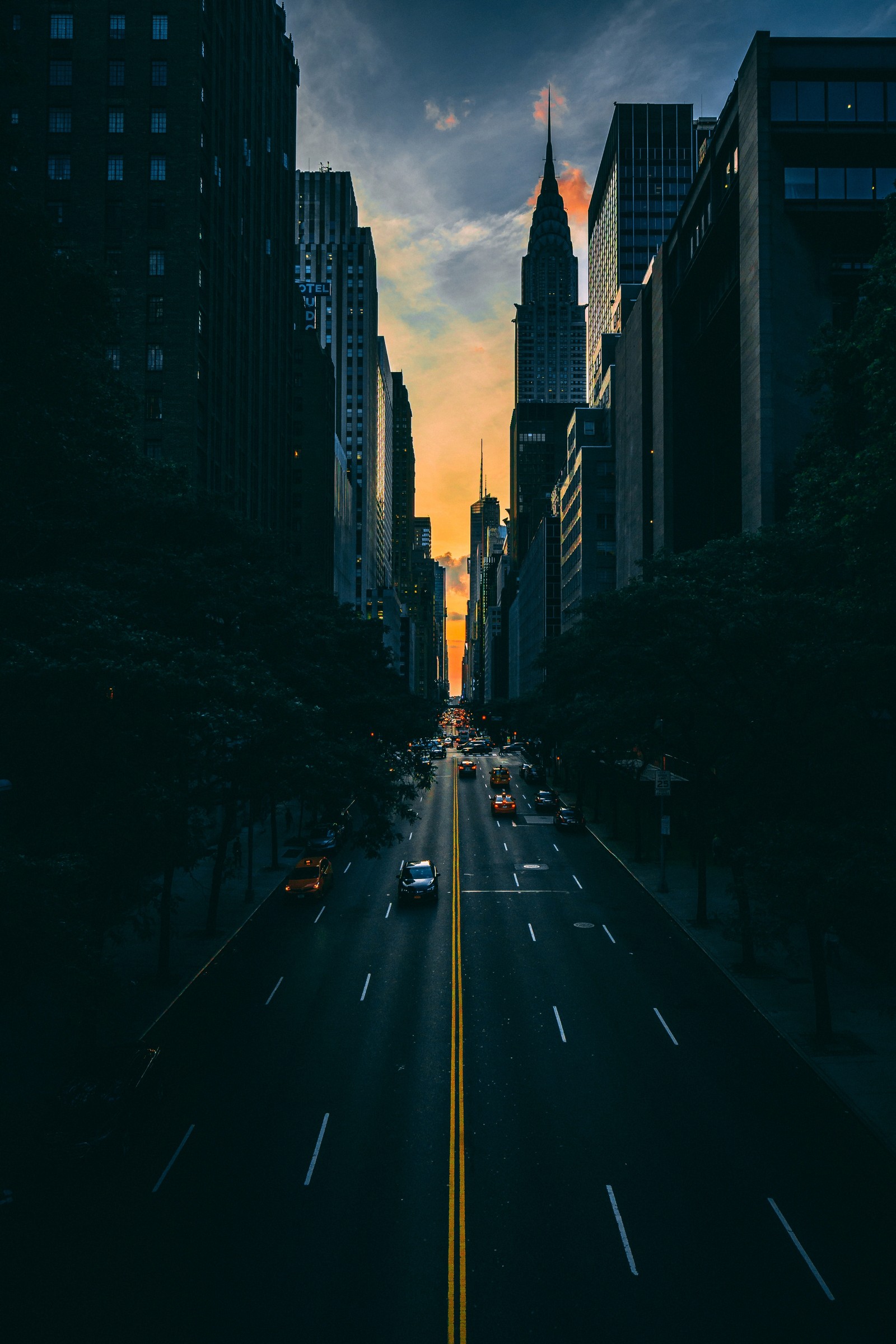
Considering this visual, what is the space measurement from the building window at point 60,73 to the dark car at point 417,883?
2165 inches

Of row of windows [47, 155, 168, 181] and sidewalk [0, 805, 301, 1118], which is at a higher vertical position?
row of windows [47, 155, 168, 181]

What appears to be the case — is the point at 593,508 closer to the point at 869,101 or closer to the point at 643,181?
the point at 869,101

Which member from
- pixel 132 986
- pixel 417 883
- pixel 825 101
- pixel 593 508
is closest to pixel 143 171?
pixel 825 101

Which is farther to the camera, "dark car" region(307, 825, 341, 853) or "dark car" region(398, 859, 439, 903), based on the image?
"dark car" region(307, 825, 341, 853)

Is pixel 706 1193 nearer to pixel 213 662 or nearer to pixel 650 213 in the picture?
pixel 213 662

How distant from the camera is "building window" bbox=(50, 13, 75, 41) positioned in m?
51.2

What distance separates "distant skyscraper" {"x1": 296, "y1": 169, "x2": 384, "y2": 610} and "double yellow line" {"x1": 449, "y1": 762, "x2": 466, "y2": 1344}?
147 metres

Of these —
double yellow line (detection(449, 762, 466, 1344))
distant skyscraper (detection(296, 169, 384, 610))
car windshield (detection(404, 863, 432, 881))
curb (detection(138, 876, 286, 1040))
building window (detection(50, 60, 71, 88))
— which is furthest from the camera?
distant skyscraper (detection(296, 169, 384, 610))

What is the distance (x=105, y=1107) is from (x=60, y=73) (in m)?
62.8

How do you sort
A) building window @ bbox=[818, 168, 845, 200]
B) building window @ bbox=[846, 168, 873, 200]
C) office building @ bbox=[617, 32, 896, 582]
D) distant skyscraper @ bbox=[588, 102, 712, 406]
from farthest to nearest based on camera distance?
distant skyscraper @ bbox=[588, 102, 712, 406] → building window @ bbox=[846, 168, 873, 200] → building window @ bbox=[818, 168, 845, 200] → office building @ bbox=[617, 32, 896, 582]

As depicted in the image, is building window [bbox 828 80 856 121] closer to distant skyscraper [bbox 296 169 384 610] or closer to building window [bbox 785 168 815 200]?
building window [bbox 785 168 815 200]

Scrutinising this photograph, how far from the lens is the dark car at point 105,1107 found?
1319cm

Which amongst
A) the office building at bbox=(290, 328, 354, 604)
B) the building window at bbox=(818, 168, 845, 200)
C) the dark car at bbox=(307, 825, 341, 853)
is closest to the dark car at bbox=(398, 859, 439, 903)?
the dark car at bbox=(307, 825, 341, 853)

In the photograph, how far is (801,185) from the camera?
148 feet
